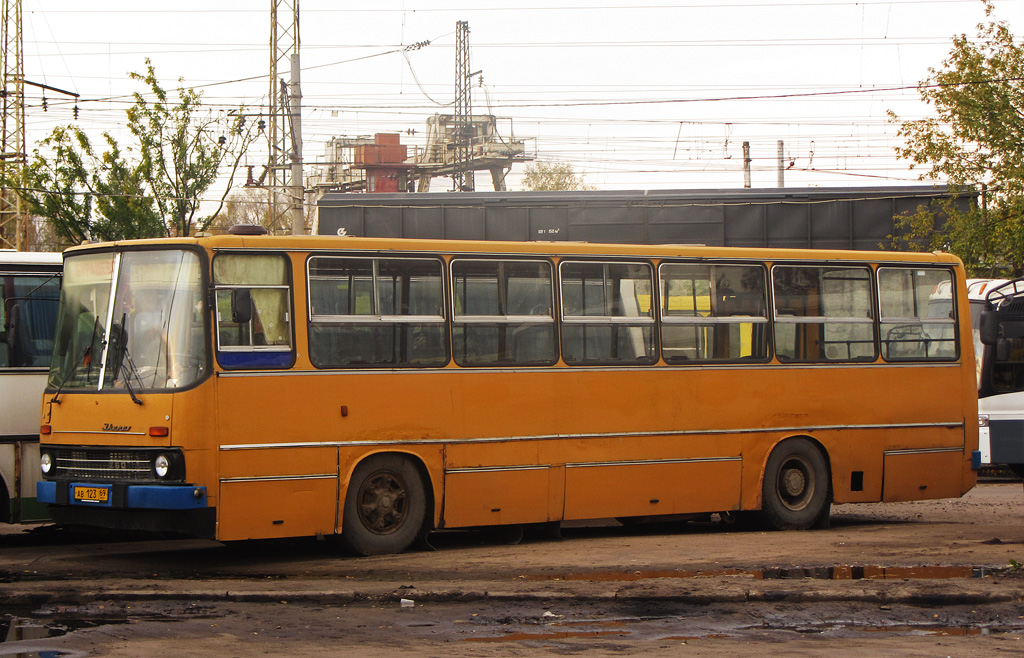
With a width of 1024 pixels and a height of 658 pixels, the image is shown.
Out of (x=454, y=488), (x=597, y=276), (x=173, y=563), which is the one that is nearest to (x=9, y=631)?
(x=173, y=563)

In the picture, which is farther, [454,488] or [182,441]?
[454,488]

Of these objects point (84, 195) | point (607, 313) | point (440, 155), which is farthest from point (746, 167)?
point (607, 313)

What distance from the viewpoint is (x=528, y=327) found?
12.3 metres

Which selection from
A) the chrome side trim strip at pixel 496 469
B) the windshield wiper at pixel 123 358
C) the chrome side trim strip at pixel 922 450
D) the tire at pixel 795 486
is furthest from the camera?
the chrome side trim strip at pixel 922 450

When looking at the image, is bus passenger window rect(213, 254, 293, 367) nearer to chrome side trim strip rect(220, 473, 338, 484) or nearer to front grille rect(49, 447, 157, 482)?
chrome side trim strip rect(220, 473, 338, 484)

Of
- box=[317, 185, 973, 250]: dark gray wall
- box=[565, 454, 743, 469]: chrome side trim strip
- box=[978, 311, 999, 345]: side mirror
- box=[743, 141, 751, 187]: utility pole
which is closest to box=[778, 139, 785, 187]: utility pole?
box=[743, 141, 751, 187]: utility pole

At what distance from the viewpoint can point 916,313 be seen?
14867 mm

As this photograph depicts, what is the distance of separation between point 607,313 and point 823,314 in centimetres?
301

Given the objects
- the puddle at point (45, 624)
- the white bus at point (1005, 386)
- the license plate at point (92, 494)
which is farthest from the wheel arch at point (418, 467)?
the white bus at point (1005, 386)

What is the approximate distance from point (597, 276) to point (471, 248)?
1.49m

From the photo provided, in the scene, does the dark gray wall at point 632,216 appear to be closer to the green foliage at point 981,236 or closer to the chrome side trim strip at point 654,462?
the green foliage at point 981,236

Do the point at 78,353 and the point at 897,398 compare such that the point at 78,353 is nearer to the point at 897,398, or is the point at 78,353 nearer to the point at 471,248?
the point at 471,248

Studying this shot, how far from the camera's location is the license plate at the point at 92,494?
10.4m

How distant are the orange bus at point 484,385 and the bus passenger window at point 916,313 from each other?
0.03 m
